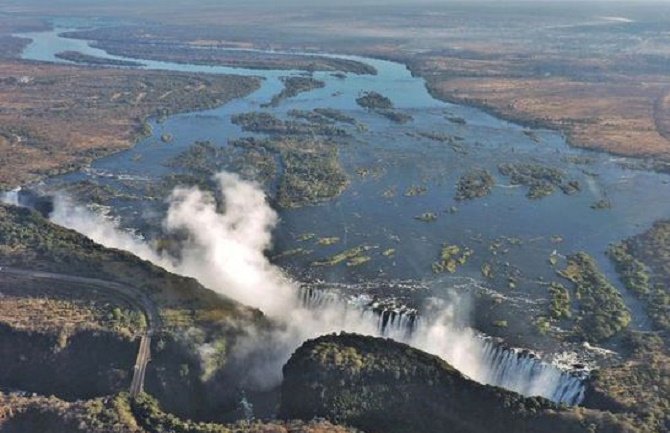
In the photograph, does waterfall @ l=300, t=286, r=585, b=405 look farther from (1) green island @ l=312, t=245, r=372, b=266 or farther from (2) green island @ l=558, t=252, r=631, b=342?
(2) green island @ l=558, t=252, r=631, b=342

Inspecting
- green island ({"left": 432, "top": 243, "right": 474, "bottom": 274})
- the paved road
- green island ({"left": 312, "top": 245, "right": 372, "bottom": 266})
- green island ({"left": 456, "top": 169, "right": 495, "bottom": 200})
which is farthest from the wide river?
the paved road

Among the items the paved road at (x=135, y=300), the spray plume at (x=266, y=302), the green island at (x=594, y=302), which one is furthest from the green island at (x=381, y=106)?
the paved road at (x=135, y=300)

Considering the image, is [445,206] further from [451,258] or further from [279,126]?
[279,126]

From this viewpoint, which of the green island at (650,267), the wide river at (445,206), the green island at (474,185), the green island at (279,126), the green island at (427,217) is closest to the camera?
the green island at (650,267)

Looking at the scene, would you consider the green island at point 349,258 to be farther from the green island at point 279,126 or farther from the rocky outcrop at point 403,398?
the green island at point 279,126

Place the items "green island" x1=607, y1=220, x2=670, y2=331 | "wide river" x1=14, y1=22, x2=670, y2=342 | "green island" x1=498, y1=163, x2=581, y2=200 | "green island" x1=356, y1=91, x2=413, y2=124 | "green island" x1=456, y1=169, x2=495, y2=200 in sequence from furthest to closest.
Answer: "green island" x1=356, y1=91, x2=413, y2=124 < "green island" x1=498, y1=163, x2=581, y2=200 < "green island" x1=456, y1=169, x2=495, y2=200 < "wide river" x1=14, y1=22, x2=670, y2=342 < "green island" x1=607, y1=220, x2=670, y2=331

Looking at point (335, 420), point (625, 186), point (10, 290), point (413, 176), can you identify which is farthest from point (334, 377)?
point (625, 186)

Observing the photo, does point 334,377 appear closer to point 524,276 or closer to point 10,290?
point 524,276

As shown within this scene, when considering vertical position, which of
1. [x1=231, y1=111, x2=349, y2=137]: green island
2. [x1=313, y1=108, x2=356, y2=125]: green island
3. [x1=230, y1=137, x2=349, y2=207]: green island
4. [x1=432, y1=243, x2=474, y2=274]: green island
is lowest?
[x1=432, y1=243, x2=474, y2=274]: green island
